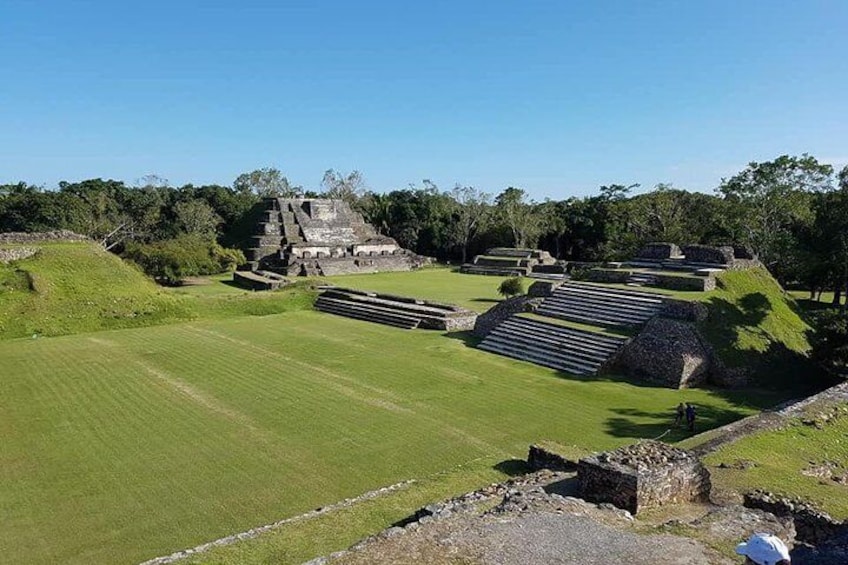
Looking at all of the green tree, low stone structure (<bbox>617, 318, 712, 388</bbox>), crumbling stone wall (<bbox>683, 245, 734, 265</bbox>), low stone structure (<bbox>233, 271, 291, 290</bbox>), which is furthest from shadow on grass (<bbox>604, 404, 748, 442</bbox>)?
the green tree

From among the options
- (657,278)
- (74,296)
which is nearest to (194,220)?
(74,296)

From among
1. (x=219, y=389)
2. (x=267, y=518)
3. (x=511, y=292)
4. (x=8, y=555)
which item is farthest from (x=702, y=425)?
(x=511, y=292)

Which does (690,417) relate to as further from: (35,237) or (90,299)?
(35,237)

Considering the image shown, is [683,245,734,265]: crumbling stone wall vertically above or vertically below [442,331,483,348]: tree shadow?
above

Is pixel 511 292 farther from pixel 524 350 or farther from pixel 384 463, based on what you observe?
pixel 384 463

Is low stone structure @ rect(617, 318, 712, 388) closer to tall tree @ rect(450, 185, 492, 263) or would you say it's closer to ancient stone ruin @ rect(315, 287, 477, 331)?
ancient stone ruin @ rect(315, 287, 477, 331)

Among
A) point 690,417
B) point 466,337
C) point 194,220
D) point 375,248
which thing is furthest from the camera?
point 194,220
